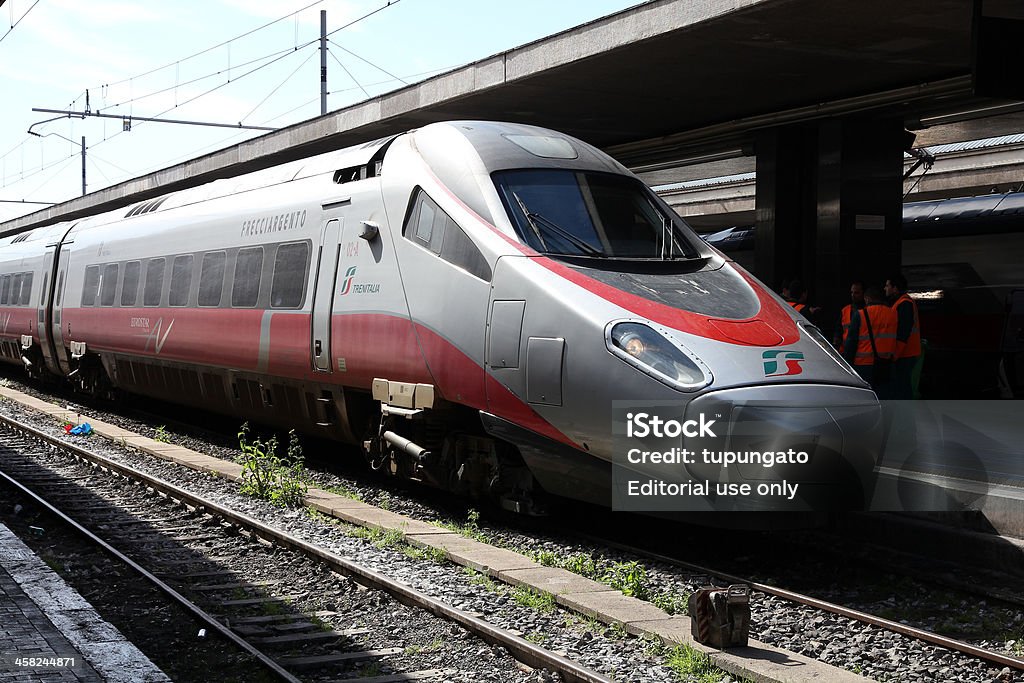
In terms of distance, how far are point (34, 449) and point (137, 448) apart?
1654 mm

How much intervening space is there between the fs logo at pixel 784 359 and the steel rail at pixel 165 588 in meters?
3.19

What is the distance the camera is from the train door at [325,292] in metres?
9.85

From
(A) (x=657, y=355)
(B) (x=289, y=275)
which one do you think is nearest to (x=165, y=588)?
(A) (x=657, y=355)

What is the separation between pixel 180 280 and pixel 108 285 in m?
3.44

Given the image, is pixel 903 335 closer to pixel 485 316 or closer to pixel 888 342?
pixel 888 342

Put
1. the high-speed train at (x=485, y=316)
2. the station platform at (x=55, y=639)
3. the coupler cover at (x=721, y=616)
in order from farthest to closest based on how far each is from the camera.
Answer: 1. the high-speed train at (x=485, y=316)
2. the coupler cover at (x=721, y=616)
3. the station platform at (x=55, y=639)

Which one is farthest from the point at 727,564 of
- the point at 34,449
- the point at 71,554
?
the point at 34,449

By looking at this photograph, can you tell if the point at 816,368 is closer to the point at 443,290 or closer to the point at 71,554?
the point at 443,290

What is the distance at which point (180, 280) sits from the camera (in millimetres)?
13336

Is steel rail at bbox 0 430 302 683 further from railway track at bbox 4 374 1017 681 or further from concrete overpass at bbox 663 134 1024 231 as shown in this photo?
concrete overpass at bbox 663 134 1024 231

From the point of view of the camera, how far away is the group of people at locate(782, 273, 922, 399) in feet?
35.1

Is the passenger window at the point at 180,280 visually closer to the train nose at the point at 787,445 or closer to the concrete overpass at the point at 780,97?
the concrete overpass at the point at 780,97

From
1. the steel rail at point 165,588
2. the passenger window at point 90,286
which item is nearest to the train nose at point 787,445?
the steel rail at point 165,588

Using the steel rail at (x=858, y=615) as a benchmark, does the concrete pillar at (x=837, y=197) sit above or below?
above
